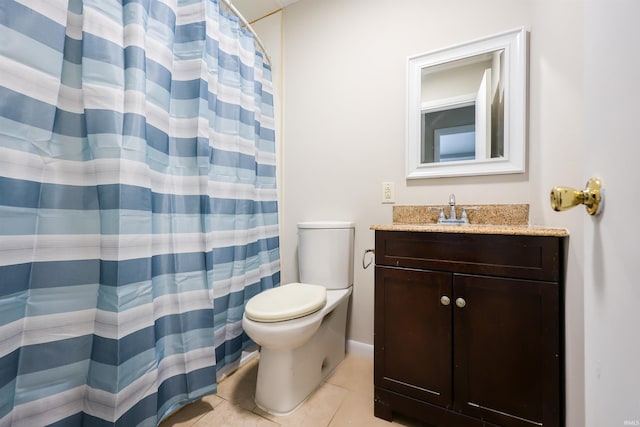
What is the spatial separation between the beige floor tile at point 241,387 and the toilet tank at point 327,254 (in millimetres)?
570

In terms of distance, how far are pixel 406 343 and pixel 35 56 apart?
1.52 metres

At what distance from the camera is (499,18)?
4.24ft

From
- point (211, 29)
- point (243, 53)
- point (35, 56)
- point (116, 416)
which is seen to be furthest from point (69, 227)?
point (243, 53)

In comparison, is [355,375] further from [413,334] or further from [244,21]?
[244,21]

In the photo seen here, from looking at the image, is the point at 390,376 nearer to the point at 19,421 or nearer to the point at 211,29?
the point at 19,421

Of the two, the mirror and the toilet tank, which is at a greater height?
the mirror

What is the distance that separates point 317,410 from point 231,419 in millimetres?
368

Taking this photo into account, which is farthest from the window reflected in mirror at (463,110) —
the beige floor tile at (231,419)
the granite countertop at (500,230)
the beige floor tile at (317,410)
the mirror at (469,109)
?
the beige floor tile at (231,419)

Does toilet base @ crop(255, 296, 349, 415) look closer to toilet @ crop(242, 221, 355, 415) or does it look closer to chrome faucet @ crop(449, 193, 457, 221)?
toilet @ crop(242, 221, 355, 415)

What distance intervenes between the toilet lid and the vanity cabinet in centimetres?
29

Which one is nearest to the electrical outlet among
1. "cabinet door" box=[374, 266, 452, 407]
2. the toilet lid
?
"cabinet door" box=[374, 266, 452, 407]

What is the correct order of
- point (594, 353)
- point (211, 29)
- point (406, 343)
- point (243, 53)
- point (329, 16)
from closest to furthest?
1. point (594, 353)
2. point (406, 343)
3. point (211, 29)
4. point (243, 53)
5. point (329, 16)

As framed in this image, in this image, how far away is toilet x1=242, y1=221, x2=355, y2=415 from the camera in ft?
3.50

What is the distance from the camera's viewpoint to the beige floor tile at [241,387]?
1209 millimetres
